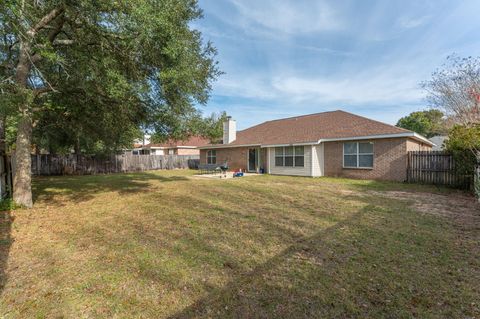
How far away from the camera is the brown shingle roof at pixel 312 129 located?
1474 cm

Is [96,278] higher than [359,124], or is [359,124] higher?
[359,124]

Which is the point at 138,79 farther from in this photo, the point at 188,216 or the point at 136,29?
the point at 188,216

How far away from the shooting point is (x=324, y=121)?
19188mm

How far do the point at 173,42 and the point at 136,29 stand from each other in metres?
0.93

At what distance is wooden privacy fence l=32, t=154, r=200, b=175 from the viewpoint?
19.2 m

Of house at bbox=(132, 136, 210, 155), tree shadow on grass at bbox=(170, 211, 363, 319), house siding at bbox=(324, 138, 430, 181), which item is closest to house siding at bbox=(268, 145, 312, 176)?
house siding at bbox=(324, 138, 430, 181)

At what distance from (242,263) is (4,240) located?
4.90m

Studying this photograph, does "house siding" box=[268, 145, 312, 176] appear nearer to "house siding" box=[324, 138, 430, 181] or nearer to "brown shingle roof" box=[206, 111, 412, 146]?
"brown shingle roof" box=[206, 111, 412, 146]

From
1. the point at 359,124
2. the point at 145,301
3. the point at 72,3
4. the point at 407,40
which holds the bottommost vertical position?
the point at 145,301

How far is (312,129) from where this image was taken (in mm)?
18500

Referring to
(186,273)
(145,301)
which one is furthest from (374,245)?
(145,301)

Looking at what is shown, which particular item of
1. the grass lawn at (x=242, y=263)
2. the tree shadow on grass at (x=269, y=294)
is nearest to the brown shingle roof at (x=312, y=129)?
the grass lawn at (x=242, y=263)

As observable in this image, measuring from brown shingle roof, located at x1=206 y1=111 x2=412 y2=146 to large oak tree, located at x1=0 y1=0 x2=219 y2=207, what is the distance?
33.6ft

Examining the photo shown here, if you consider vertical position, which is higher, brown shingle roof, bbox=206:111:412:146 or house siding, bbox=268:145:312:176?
brown shingle roof, bbox=206:111:412:146
